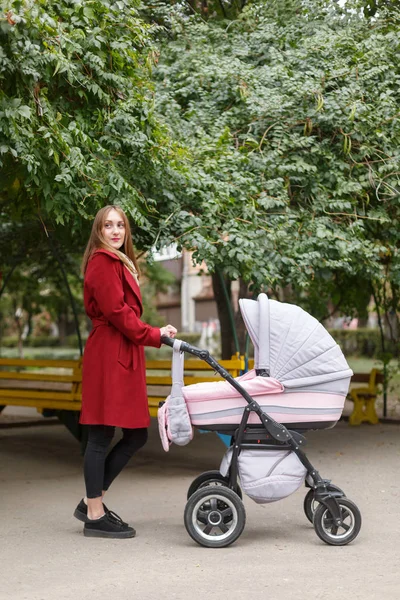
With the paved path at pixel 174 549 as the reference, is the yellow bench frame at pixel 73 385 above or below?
above

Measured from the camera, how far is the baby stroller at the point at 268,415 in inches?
201

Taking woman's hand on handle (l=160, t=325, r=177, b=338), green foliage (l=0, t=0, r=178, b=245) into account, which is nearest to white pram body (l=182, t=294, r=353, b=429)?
woman's hand on handle (l=160, t=325, r=177, b=338)

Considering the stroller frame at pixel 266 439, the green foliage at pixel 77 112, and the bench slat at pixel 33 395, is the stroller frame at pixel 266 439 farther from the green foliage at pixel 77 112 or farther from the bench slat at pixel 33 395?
the bench slat at pixel 33 395

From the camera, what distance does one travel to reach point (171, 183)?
7488mm

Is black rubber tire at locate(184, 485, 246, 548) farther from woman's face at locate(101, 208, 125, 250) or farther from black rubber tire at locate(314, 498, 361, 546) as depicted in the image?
woman's face at locate(101, 208, 125, 250)

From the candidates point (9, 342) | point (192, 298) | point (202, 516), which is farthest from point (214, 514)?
point (9, 342)

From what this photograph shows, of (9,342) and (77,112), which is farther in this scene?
(9,342)

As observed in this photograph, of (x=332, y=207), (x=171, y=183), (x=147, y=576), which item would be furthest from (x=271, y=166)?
(x=147, y=576)

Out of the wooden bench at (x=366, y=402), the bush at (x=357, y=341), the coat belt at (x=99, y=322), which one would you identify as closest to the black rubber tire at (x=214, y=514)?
the coat belt at (x=99, y=322)

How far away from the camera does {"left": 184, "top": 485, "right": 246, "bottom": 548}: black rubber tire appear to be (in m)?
5.09

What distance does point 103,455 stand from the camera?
529 centimetres

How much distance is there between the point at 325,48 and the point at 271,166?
1445mm

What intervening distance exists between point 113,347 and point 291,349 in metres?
1.04

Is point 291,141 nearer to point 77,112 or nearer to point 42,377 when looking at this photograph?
point 77,112
